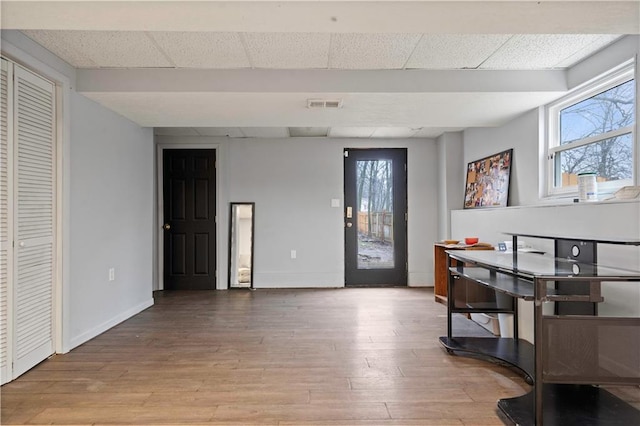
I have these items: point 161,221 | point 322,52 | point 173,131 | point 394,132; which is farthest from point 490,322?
point 173,131

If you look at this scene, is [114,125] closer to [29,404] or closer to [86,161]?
[86,161]

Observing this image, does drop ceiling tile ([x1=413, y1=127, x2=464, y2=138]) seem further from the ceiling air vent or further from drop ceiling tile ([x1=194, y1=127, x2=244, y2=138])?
drop ceiling tile ([x1=194, y1=127, x2=244, y2=138])

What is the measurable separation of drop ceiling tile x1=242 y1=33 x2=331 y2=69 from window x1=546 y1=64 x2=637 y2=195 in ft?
6.85

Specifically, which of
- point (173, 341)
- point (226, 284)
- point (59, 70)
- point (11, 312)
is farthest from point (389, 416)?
point (226, 284)

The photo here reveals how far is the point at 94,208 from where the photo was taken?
3221 mm

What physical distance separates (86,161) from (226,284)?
9.08 ft

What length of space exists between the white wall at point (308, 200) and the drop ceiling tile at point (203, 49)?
2665 mm

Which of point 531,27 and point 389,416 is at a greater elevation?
point 531,27

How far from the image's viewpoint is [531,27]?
74.6 inches

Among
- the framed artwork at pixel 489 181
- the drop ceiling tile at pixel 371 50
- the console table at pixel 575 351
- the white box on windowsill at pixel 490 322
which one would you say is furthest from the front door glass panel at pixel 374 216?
the console table at pixel 575 351

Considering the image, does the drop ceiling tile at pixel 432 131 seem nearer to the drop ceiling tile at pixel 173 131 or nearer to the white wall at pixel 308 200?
the white wall at pixel 308 200

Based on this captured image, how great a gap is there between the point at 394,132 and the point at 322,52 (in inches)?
107

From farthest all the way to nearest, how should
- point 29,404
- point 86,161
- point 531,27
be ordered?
point 86,161, point 29,404, point 531,27

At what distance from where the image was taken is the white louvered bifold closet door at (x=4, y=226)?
88.8 inches
